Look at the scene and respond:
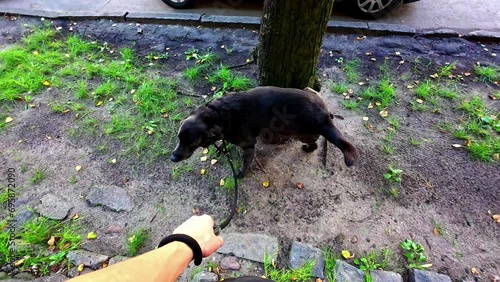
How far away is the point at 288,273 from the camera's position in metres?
2.27

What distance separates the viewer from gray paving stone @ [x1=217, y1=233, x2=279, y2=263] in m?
2.40

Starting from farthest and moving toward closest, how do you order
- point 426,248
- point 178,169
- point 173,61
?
1. point 173,61
2. point 178,169
3. point 426,248

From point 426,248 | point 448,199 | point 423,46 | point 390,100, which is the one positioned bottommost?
point 426,248

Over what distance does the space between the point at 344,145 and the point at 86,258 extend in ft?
7.10

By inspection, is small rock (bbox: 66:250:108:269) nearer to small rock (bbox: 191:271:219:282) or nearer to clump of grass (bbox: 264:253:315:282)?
small rock (bbox: 191:271:219:282)

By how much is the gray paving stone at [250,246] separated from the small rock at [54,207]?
1.43 metres

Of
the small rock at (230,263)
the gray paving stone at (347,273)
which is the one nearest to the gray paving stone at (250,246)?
the small rock at (230,263)

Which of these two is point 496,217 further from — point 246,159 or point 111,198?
point 111,198

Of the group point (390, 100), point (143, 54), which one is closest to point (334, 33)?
point (390, 100)

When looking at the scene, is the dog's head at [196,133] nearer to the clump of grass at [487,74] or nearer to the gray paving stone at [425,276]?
the gray paving stone at [425,276]

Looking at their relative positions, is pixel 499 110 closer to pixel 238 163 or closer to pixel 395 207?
pixel 395 207

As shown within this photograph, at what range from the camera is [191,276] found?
2.28 metres

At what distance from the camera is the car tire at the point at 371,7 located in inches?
195

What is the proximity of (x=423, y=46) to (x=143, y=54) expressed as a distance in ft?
13.3
